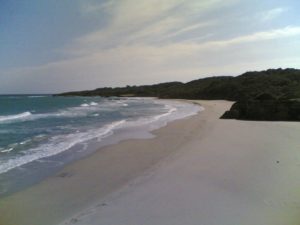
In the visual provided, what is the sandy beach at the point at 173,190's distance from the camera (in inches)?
227

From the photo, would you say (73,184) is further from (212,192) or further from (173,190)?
(212,192)

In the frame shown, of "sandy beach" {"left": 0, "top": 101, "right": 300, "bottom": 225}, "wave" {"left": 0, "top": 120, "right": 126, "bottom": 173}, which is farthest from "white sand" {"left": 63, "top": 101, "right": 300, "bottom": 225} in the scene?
"wave" {"left": 0, "top": 120, "right": 126, "bottom": 173}

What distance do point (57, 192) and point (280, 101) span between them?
705 inches

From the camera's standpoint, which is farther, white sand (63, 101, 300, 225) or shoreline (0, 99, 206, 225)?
shoreline (0, 99, 206, 225)

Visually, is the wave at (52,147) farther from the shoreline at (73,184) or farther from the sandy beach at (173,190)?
the sandy beach at (173,190)

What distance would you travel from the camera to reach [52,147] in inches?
551

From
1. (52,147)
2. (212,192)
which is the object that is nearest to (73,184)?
(212,192)

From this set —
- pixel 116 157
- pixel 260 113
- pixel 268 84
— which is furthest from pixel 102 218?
pixel 268 84

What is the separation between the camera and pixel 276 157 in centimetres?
1006

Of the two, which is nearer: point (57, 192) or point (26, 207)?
point (26, 207)

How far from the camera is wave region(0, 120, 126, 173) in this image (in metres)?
11.2

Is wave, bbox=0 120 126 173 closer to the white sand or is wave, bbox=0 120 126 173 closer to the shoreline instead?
the shoreline

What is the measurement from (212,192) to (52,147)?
891cm

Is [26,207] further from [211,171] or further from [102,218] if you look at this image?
[211,171]
